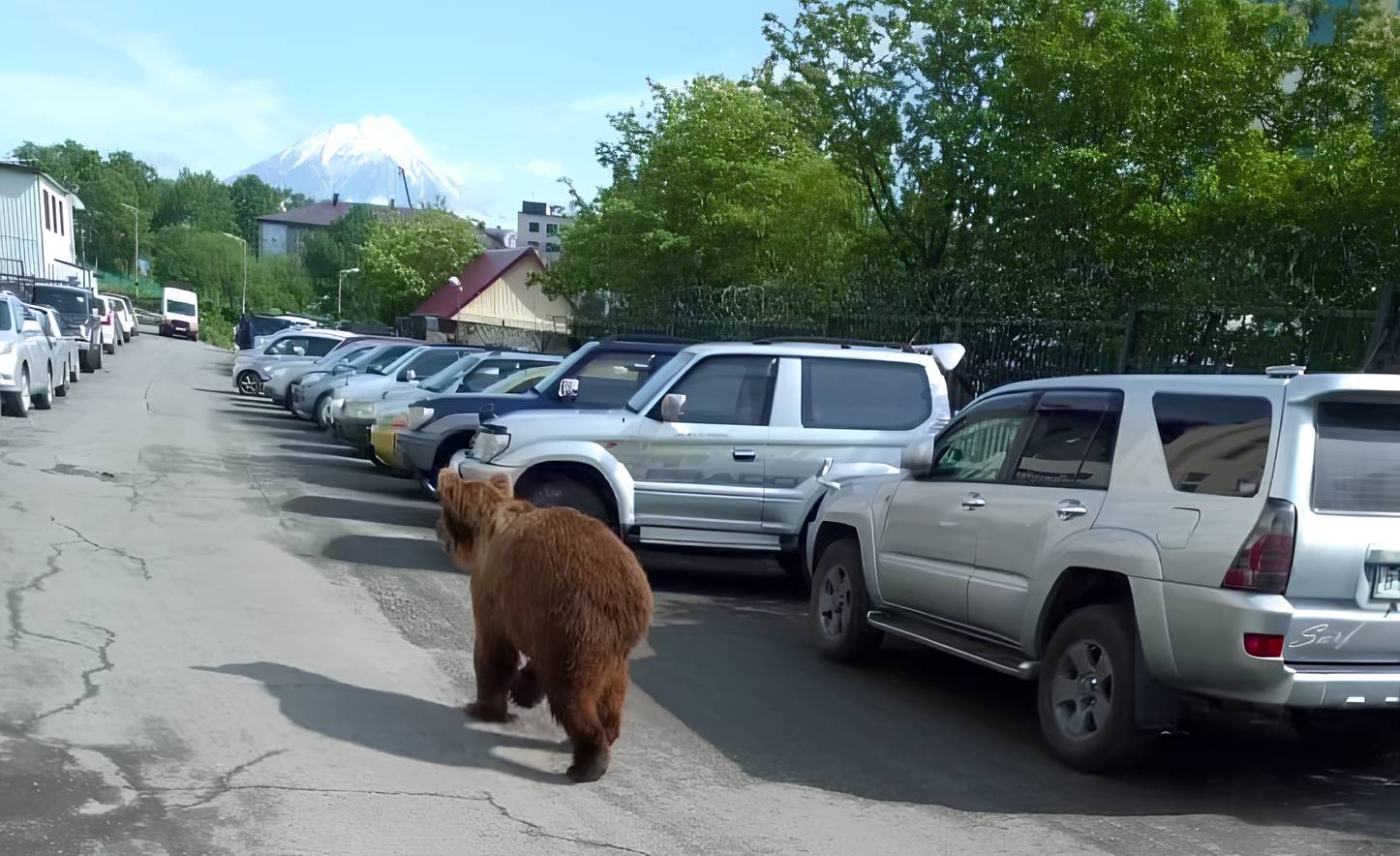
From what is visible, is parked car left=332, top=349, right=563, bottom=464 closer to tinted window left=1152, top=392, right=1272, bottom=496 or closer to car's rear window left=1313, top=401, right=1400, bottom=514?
tinted window left=1152, top=392, right=1272, bottom=496

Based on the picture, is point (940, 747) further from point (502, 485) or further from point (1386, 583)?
point (502, 485)

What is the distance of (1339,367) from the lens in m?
10.8

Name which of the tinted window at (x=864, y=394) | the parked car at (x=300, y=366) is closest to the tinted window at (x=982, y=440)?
the tinted window at (x=864, y=394)

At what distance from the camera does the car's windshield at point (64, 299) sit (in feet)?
120

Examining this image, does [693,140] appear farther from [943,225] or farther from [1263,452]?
[1263,452]

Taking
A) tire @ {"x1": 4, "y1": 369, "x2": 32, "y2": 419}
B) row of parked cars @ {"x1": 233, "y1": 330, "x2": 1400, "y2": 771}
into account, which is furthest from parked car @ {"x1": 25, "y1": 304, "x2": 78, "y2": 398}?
row of parked cars @ {"x1": 233, "y1": 330, "x2": 1400, "y2": 771}

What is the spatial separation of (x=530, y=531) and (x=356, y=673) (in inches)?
78.4

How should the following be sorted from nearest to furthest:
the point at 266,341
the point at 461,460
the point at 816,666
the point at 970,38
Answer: the point at 816,666 → the point at 461,460 → the point at 970,38 → the point at 266,341

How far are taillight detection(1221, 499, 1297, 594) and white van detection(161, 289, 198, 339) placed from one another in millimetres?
84496

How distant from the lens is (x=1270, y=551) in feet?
18.0

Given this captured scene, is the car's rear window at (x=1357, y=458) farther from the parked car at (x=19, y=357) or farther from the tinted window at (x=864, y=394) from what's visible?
the parked car at (x=19, y=357)

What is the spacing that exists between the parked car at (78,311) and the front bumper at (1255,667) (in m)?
35.0

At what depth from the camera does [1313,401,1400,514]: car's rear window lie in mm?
5613

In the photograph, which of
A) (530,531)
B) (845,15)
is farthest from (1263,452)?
(845,15)
